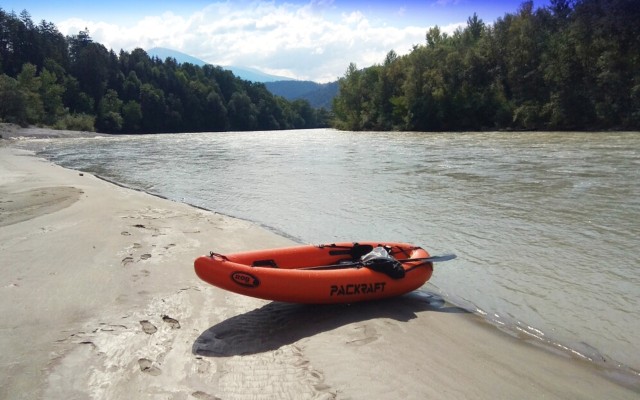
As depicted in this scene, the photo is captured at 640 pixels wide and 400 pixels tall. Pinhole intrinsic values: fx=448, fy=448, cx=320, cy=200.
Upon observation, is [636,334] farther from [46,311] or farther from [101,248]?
[101,248]

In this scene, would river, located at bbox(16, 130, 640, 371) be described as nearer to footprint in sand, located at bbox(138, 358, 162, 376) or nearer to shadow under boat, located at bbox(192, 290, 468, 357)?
shadow under boat, located at bbox(192, 290, 468, 357)

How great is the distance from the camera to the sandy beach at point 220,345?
3299mm

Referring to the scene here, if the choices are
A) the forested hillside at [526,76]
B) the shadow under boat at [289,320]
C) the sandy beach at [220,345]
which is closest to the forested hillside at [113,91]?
the forested hillside at [526,76]

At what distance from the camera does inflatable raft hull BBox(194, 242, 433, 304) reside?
452cm

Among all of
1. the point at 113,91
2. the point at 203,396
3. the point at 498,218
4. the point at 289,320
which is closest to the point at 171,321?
the point at 289,320

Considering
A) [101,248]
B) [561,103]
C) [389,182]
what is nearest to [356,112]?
[561,103]

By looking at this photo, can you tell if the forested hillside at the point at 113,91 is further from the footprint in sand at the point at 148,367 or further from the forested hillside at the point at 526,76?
the footprint in sand at the point at 148,367

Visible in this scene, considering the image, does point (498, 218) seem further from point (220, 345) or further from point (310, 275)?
point (220, 345)

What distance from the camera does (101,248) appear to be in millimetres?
6441

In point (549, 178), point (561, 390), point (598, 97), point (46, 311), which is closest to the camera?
point (561, 390)

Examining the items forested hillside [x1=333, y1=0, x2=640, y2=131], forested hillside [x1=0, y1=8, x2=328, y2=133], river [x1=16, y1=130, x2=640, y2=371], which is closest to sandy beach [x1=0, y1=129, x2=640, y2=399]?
river [x1=16, y1=130, x2=640, y2=371]

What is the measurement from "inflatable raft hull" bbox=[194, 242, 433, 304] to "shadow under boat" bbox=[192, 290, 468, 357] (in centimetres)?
14

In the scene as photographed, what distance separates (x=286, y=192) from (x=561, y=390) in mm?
10643

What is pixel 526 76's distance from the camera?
160 ft
